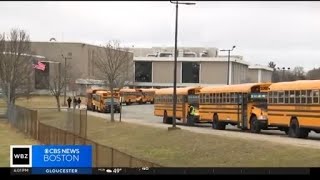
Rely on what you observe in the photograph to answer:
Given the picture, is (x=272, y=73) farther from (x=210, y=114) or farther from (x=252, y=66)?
(x=210, y=114)

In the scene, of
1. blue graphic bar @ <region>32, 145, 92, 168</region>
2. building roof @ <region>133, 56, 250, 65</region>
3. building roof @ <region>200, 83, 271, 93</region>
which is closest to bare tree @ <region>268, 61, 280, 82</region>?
building roof @ <region>133, 56, 250, 65</region>

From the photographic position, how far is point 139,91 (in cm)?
10125

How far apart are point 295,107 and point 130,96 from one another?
6917 centimetres

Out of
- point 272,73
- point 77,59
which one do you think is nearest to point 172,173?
point 77,59

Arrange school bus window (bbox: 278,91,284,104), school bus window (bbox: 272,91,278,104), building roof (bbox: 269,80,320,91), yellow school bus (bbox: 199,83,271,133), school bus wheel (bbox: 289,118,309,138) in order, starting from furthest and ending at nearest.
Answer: yellow school bus (bbox: 199,83,271,133), school bus window (bbox: 272,91,278,104), school bus window (bbox: 278,91,284,104), school bus wheel (bbox: 289,118,309,138), building roof (bbox: 269,80,320,91)

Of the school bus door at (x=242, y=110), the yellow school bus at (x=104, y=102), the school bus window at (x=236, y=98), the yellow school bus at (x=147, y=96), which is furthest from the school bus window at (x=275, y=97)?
the yellow school bus at (x=147, y=96)

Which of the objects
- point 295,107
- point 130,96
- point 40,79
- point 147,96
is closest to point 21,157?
point 295,107

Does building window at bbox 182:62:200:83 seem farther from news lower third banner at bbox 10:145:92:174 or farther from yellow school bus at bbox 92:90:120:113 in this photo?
news lower third banner at bbox 10:145:92:174

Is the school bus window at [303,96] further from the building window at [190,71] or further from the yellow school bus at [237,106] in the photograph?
the building window at [190,71]

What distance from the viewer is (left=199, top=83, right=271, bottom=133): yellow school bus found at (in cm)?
3212

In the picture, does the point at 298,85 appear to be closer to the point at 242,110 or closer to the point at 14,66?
the point at 242,110

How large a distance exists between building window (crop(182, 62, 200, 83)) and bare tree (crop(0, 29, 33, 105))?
292 ft

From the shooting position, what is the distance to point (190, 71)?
16388cm

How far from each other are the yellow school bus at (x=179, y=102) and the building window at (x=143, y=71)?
116 meters
